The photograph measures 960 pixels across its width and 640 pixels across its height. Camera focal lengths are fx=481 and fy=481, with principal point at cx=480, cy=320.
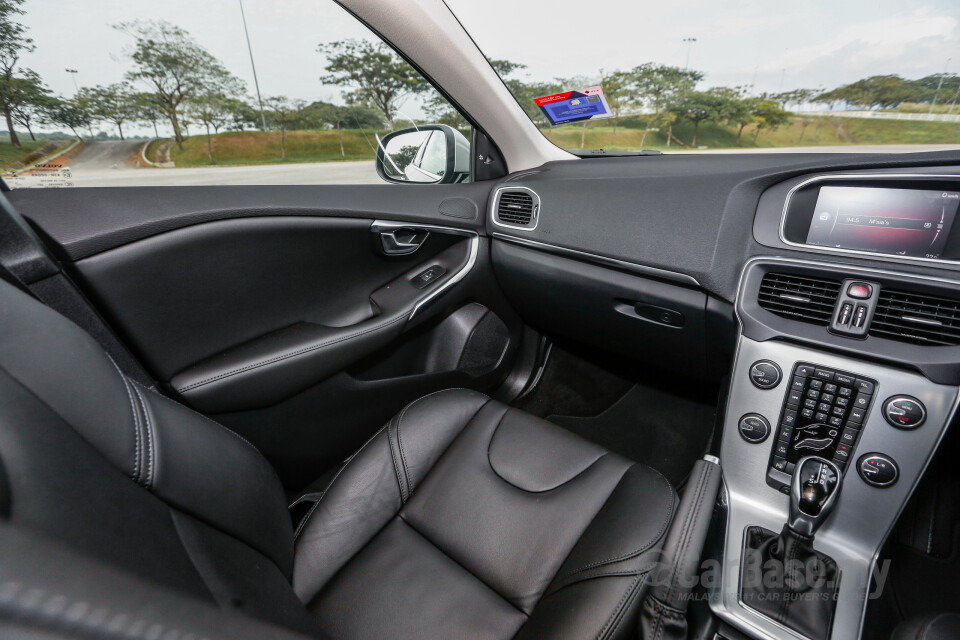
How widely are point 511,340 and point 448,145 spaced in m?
0.81

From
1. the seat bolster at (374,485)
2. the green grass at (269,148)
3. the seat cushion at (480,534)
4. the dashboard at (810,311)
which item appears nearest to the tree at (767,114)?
the dashboard at (810,311)

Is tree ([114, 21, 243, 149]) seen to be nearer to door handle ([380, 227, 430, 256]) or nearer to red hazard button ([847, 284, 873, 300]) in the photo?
door handle ([380, 227, 430, 256])

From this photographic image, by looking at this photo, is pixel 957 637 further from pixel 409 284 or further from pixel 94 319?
pixel 94 319

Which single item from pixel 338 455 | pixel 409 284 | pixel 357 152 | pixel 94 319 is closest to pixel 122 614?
pixel 94 319

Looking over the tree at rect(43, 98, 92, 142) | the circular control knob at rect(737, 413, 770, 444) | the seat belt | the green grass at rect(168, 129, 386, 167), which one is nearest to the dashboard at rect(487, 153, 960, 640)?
the circular control knob at rect(737, 413, 770, 444)

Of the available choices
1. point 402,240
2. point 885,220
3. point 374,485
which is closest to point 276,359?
point 374,485

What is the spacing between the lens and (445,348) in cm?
180

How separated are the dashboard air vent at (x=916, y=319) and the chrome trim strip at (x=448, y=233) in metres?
1.16

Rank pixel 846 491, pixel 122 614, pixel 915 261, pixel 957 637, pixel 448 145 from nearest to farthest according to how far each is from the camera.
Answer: pixel 122 614, pixel 957 637, pixel 915 261, pixel 846 491, pixel 448 145

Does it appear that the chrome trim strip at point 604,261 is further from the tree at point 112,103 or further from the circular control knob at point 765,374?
the tree at point 112,103

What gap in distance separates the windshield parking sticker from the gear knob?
1.25 meters

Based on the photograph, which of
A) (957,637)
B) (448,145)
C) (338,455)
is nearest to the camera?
(957,637)

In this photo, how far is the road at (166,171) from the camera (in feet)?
3.89

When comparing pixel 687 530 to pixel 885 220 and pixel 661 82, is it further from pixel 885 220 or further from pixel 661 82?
pixel 661 82
